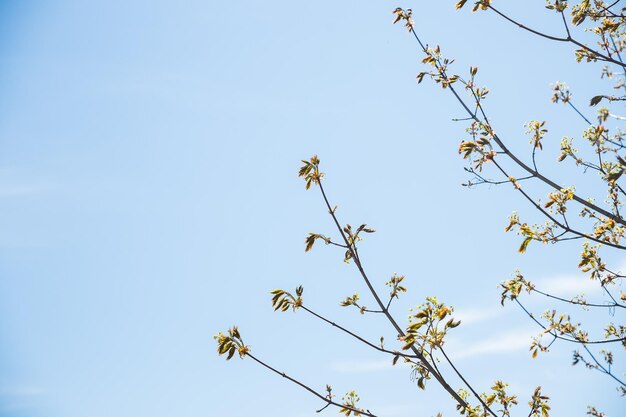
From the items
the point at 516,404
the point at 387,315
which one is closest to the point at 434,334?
the point at 387,315

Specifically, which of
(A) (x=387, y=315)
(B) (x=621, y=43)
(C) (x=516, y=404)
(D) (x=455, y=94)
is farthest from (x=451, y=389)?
(B) (x=621, y=43)

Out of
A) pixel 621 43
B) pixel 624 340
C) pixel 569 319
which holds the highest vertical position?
pixel 621 43

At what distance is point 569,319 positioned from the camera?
19.3 feet

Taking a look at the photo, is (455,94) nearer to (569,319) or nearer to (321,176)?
(321,176)

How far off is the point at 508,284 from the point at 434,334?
7.45 ft

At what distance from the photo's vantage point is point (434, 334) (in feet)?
13.1

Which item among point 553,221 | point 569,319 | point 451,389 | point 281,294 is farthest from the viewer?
point 569,319

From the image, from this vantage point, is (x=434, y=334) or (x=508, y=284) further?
(x=508, y=284)

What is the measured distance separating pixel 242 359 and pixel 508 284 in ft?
11.5

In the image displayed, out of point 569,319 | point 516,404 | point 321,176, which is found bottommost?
point 516,404

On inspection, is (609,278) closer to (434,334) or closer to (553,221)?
(553,221)

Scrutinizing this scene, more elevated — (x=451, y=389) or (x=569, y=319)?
(x=569, y=319)

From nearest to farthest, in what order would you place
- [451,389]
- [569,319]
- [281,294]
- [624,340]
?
[451,389], [281,294], [624,340], [569,319]

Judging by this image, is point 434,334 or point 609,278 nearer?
point 434,334
